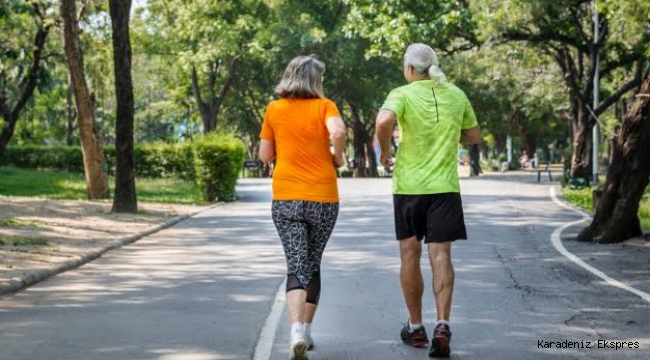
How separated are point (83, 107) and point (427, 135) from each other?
1851 centimetres

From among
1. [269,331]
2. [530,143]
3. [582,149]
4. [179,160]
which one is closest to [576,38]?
[582,149]

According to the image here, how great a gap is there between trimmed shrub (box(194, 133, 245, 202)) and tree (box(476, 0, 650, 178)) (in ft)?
27.3

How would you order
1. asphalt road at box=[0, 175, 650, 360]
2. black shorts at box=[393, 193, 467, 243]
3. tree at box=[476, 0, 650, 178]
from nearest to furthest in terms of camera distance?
black shorts at box=[393, 193, 467, 243], asphalt road at box=[0, 175, 650, 360], tree at box=[476, 0, 650, 178]

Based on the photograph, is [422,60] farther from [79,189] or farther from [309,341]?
[79,189]

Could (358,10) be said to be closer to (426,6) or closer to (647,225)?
(426,6)

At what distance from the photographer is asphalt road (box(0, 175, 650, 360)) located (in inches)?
271

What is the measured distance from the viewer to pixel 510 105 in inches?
2386

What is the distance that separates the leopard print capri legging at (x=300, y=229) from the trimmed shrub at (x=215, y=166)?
19312mm

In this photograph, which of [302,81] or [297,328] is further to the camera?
[302,81]

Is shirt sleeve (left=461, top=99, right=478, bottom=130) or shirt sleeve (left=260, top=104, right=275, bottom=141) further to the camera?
shirt sleeve (left=461, top=99, right=478, bottom=130)

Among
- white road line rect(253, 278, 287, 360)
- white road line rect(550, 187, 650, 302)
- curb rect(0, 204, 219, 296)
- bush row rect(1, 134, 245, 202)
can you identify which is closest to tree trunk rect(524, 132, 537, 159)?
bush row rect(1, 134, 245, 202)

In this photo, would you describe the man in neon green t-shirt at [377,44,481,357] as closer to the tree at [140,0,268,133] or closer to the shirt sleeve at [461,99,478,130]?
the shirt sleeve at [461,99,478,130]

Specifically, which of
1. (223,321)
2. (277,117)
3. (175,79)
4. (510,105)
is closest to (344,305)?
(223,321)

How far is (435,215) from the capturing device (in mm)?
6457
